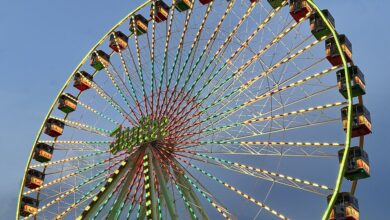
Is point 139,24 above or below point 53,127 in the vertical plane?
above

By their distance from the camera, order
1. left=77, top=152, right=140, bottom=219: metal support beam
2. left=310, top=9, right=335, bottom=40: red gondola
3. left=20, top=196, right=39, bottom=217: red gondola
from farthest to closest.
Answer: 1. left=20, top=196, right=39, bottom=217: red gondola
2. left=77, top=152, right=140, bottom=219: metal support beam
3. left=310, top=9, right=335, bottom=40: red gondola

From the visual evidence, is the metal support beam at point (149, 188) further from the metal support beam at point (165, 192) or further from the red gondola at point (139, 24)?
the red gondola at point (139, 24)

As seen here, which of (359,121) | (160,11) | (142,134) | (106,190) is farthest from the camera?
(160,11)

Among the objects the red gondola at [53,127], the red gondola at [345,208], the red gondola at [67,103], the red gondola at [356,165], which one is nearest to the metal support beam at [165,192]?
the red gondola at [345,208]

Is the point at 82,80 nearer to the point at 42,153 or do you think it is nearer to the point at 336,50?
the point at 42,153

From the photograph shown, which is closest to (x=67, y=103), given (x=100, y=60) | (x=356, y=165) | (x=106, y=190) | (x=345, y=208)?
(x=100, y=60)

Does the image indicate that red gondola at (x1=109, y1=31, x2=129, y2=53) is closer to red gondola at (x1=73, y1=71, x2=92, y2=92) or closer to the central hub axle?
red gondola at (x1=73, y1=71, x2=92, y2=92)

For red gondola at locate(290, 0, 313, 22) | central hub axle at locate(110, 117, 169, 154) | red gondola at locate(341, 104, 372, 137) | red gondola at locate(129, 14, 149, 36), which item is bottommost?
red gondola at locate(341, 104, 372, 137)

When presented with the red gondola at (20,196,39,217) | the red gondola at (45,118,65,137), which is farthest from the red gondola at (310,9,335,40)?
the red gondola at (20,196,39,217)

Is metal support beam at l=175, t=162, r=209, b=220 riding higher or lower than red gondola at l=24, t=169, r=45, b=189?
lower

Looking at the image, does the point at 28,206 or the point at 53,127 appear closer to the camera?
the point at 28,206

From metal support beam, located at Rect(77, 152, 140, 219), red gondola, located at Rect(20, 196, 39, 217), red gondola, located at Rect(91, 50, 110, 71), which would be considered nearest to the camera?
metal support beam, located at Rect(77, 152, 140, 219)

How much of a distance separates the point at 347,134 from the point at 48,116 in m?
17.2

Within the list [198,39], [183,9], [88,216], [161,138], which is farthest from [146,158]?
[183,9]
